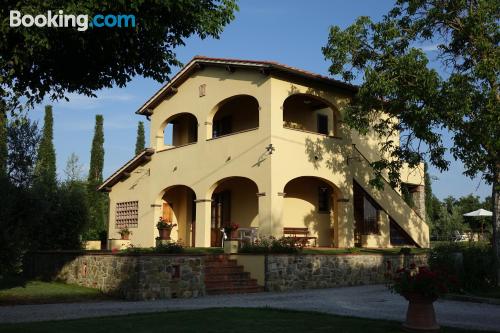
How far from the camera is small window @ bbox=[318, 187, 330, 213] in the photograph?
69.0 feet

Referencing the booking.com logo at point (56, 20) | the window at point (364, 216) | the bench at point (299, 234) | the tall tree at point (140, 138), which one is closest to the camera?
the booking.com logo at point (56, 20)

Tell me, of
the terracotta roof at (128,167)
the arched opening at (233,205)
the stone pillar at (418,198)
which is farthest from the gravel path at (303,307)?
the stone pillar at (418,198)

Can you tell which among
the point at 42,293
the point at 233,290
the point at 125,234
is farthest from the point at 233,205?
the point at 42,293

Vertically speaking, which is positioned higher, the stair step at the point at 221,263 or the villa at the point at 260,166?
the villa at the point at 260,166

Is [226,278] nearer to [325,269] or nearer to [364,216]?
[325,269]

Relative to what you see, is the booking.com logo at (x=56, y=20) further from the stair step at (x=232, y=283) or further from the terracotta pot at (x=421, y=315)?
the stair step at (x=232, y=283)

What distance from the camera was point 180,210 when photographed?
23.5 m

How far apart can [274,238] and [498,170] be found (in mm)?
6760

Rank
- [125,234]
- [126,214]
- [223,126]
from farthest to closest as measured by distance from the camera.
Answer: [126,214]
[125,234]
[223,126]

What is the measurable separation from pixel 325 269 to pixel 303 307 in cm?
479

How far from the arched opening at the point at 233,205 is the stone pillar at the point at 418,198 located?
8.49 metres

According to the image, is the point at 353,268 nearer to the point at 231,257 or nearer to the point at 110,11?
the point at 231,257

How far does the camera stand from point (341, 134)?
774 inches

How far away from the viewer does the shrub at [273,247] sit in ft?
49.3
